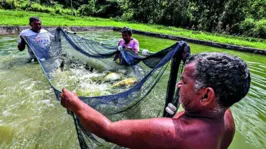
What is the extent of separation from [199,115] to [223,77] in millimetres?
208

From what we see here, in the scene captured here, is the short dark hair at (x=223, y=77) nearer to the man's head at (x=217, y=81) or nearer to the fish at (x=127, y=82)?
the man's head at (x=217, y=81)

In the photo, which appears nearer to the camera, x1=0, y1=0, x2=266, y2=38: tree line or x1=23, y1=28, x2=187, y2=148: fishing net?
x1=23, y1=28, x2=187, y2=148: fishing net

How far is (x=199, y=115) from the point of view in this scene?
90cm

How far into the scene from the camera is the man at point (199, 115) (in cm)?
84

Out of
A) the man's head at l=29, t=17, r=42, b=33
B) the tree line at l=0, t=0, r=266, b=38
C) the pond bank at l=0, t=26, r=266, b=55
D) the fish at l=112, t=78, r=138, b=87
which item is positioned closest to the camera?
the fish at l=112, t=78, r=138, b=87

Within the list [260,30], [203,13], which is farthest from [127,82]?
[203,13]

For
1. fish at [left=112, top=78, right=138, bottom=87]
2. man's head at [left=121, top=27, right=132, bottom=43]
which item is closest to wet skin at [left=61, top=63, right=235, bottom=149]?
fish at [left=112, top=78, right=138, bottom=87]

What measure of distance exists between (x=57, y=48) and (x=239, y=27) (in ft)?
59.8

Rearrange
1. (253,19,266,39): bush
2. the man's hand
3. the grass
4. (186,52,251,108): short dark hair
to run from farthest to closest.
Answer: (253,19,266,39): bush
the grass
the man's hand
(186,52,251,108): short dark hair

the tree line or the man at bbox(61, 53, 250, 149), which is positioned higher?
the tree line

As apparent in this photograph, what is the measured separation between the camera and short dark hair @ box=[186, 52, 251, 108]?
83 cm

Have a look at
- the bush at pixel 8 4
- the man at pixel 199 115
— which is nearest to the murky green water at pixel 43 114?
the man at pixel 199 115

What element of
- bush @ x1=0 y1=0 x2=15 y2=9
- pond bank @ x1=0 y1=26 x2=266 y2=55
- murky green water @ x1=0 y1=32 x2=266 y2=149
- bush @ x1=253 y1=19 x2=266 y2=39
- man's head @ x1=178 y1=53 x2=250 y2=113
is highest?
bush @ x1=0 y1=0 x2=15 y2=9

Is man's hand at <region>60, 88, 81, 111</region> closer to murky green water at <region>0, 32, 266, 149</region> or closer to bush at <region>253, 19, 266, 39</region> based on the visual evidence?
murky green water at <region>0, 32, 266, 149</region>
